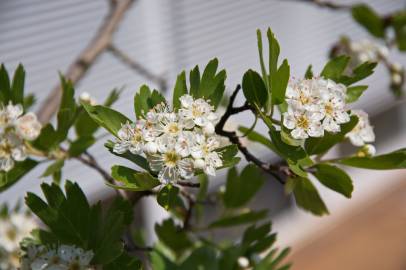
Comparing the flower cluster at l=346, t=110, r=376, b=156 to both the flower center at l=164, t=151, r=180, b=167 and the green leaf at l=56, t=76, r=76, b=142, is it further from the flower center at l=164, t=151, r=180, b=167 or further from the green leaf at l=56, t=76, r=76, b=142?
the green leaf at l=56, t=76, r=76, b=142

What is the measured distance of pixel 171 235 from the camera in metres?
Result: 0.83

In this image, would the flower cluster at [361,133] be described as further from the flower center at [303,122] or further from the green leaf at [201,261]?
the green leaf at [201,261]

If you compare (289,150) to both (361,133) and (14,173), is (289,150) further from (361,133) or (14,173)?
(14,173)

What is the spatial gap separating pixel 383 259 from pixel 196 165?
326cm

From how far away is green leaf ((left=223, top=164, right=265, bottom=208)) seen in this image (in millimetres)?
833

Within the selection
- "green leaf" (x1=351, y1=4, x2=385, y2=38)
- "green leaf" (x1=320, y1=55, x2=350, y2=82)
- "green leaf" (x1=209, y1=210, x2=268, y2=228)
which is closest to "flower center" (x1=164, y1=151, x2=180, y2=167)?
"green leaf" (x1=320, y1=55, x2=350, y2=82)

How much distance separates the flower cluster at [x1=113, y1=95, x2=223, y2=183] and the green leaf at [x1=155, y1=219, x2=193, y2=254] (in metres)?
0.27

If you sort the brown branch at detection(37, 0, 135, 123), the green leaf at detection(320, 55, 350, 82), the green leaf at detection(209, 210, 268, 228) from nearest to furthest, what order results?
1. the green leaf at detection(320, 55, 350, 82)
2. the green leaf at detection(209, 210, 268, 228)
3. the brown branch at detection(37, 0, 135, 123)

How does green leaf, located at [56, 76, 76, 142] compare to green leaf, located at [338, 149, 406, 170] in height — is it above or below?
above

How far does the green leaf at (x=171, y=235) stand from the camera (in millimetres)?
818

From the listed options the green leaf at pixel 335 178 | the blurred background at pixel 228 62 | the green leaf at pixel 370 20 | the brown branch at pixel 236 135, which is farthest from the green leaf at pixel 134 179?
the blurred background at pixel 228 62

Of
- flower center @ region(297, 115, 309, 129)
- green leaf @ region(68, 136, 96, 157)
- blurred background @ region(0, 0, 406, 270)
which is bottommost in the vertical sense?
blurred background @ region(0, 0, 406, 270)

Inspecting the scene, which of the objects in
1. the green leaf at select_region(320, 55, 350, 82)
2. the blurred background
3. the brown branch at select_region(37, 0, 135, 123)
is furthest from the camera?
the blurred background

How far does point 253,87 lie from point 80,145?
30 centimetres
